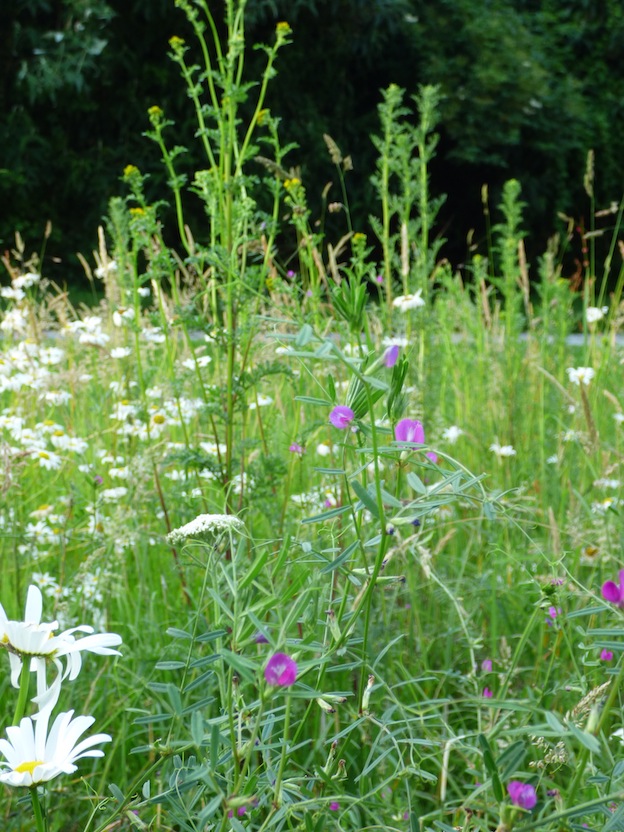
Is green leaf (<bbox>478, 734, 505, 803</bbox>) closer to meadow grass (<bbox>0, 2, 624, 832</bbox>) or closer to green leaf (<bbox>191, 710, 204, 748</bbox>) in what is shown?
meadow grass (<bbox>0, 2, 624, 832</bbox>)

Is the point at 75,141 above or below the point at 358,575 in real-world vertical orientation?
below

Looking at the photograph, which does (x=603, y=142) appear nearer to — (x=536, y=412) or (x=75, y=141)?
Result: (x=75, y=141)

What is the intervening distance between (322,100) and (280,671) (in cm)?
1039

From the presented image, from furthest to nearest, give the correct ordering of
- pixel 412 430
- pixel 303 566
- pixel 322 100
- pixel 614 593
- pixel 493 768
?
pixel 322 100, pixel 303 566, pixel 412 430, pixel 614 593, pixel 493 768

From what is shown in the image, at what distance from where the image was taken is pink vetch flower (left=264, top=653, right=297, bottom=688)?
0.62m

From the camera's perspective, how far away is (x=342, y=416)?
2.64 ft

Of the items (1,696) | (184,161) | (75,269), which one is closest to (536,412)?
(1,696)

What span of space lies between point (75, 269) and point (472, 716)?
870 cm

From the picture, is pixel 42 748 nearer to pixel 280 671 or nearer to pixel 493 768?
pixel 280 671

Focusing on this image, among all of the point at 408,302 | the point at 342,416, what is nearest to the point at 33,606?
the point at 342,416

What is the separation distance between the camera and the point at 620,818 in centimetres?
65

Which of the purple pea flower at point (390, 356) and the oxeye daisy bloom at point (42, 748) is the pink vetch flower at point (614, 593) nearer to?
the purple pea flower at point (390, 356)

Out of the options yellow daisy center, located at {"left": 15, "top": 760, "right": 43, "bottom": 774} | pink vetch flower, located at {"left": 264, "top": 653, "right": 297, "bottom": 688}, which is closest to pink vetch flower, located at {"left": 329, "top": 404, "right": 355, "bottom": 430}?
pink vetch flower, located at {"left": 264, "top": 653, "right": 297, "bottom": 688}

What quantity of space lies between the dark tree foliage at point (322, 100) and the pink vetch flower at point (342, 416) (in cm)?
858
